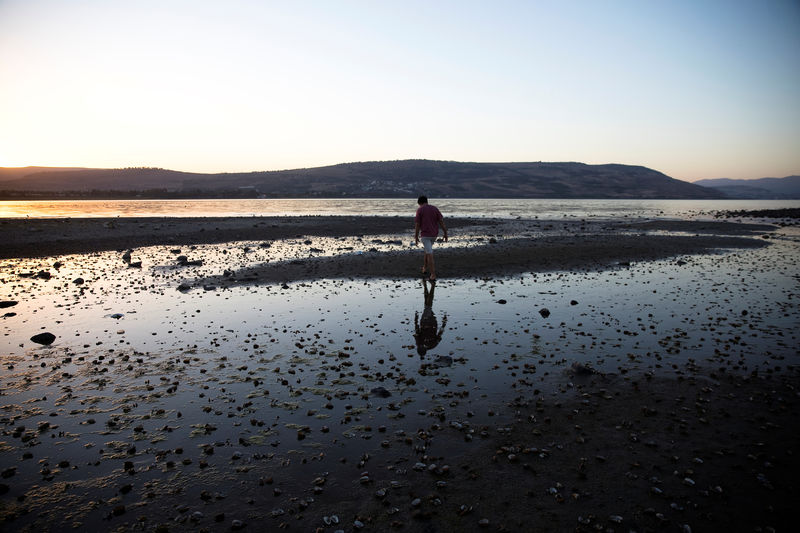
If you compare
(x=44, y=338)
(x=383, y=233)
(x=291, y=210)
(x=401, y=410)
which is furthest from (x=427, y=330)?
(x=291, y=210)

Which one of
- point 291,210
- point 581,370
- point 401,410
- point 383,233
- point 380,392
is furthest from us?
point 291,210

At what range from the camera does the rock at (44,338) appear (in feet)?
42.5

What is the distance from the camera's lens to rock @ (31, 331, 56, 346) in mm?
12945

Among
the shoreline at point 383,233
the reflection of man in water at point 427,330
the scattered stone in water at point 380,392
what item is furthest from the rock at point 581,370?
the shoreline at point 383,233

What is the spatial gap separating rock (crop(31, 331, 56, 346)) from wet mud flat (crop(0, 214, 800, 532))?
0.93 feet

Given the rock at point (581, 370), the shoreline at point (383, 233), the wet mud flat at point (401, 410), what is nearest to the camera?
the wet mud flat at point (401, 410)

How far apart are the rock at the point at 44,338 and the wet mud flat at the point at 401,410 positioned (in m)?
0.28

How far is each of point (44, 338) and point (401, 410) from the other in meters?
11.7

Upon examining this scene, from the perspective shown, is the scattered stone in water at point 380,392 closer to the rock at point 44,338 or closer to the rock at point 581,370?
the rock at point 581,370

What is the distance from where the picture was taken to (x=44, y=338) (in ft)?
42.9

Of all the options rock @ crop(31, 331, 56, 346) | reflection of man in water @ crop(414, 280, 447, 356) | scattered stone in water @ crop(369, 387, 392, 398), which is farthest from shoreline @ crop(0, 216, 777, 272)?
scattered stone in water @ crop(369, 387, 392, 398)

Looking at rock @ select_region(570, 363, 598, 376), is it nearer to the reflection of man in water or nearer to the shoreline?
the reflection of man in water

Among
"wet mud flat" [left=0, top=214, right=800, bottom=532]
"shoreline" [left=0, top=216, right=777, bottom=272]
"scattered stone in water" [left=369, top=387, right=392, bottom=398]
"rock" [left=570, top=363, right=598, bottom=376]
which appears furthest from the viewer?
"shoreline" [left=0, top=216, right=777, bottom=272]

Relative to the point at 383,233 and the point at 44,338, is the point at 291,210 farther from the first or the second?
the point at 44,338
